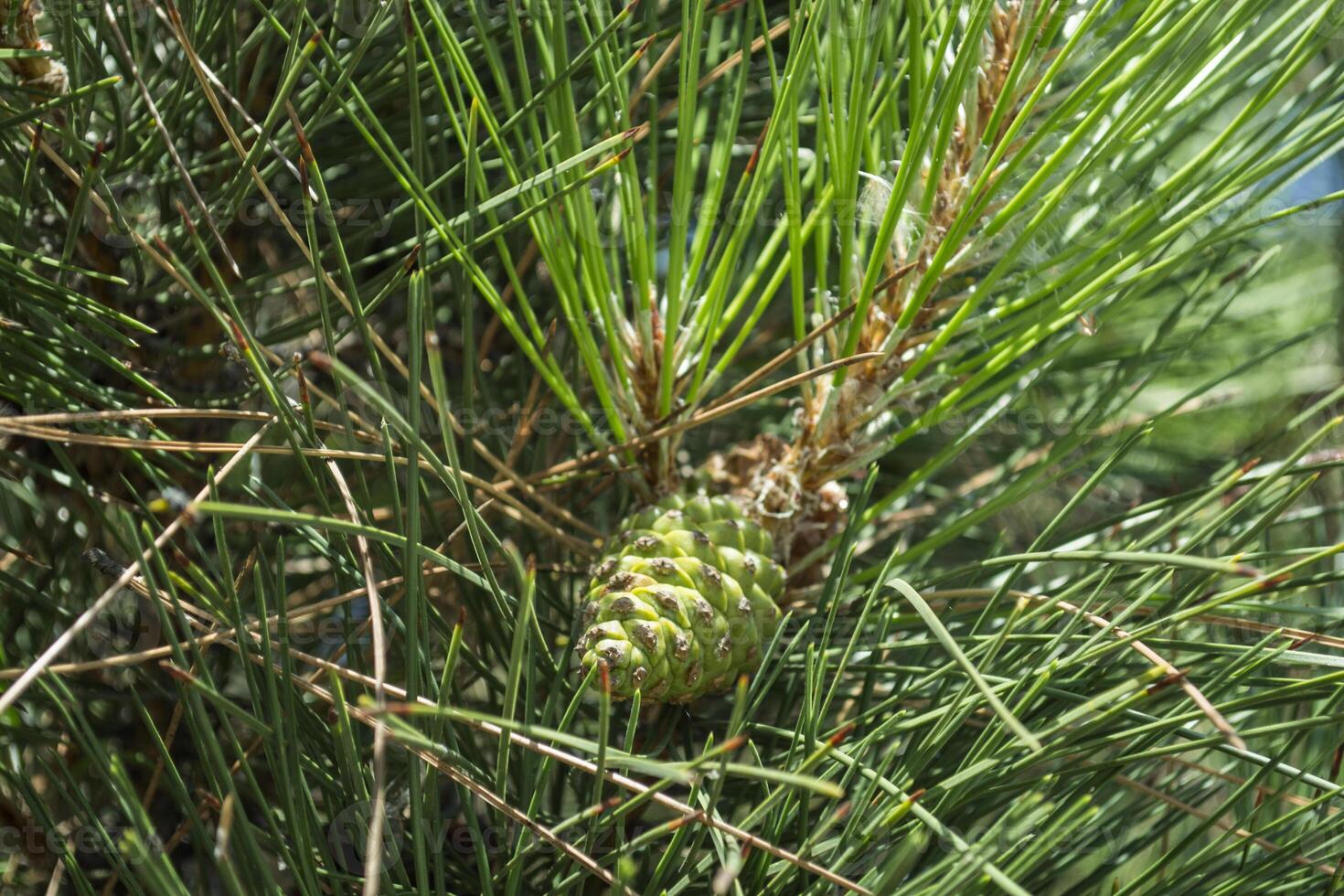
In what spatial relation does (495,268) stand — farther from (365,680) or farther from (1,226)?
(365,680)

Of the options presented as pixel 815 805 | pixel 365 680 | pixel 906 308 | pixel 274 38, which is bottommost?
pixel 815 805

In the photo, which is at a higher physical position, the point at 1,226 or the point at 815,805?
the point at 1,226

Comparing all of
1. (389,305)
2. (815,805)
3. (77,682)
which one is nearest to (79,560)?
(77,682)

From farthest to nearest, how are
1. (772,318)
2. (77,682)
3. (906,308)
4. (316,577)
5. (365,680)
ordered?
1. (772,318)
2. (316,577)
3. (77,682)
4. (906,308)
5. (365,680)
